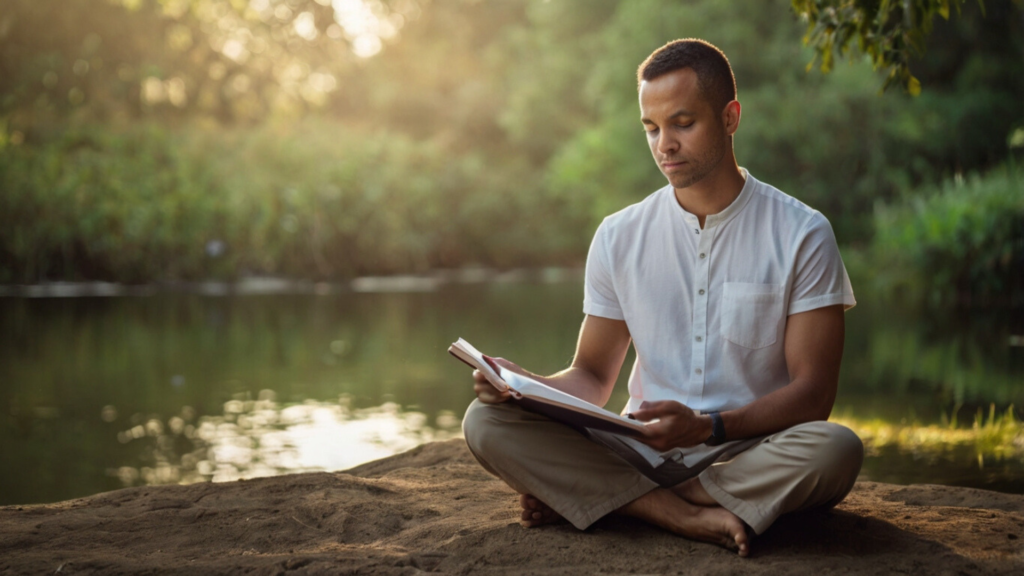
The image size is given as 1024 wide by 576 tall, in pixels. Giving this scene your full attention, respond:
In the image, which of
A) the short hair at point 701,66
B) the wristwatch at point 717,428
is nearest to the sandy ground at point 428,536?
the wristwatch at point 717,428

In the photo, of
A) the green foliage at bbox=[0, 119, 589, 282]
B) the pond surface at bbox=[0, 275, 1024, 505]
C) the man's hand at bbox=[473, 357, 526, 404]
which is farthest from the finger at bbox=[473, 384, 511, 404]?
the green foliage at bbox=[0, 119, 589, 282]

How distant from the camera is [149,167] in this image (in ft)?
42.6

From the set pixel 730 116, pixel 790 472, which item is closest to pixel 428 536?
pixel 790 472

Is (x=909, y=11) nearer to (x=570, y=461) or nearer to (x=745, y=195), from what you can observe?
(x=745, y=195)

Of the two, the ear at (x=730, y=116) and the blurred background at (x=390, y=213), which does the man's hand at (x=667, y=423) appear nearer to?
the ear at (x=730, y=116)

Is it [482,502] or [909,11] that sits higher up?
[909,11]

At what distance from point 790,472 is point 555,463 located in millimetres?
502

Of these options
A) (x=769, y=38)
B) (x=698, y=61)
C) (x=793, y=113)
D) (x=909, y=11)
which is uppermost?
(x=769, y=38)

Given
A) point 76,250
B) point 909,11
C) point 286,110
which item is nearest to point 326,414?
point 909,11

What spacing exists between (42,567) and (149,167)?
11.8 meters

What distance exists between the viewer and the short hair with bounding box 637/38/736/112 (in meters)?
2.19

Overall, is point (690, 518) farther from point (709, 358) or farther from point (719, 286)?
point (719, 286)

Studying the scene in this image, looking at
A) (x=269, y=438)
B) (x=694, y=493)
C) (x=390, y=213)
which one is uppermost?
(x=390, y=213)

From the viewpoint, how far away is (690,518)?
212 cm
